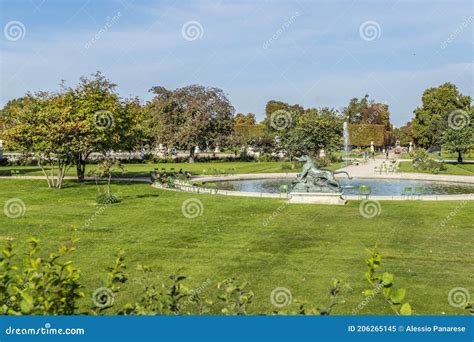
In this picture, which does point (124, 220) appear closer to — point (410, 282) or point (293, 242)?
point (293, 242)

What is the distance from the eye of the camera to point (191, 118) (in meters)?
69.5

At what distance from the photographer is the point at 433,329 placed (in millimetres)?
5316

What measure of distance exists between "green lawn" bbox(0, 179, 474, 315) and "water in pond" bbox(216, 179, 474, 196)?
27.8 ft

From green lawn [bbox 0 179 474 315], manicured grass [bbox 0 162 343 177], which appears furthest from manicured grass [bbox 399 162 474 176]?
green lawn [bbox 0 179 474 315]

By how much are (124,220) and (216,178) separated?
899 inches

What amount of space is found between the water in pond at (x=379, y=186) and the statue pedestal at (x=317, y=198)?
6708mm

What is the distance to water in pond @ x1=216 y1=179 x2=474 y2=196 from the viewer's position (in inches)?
1388

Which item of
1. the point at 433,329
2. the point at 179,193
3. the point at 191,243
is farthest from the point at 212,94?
the point at 433,329

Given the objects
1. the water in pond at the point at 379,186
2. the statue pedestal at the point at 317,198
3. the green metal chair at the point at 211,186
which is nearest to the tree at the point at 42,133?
the green metal chair at the point at 211,186

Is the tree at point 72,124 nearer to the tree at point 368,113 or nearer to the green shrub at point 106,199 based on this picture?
the green shrub at point 106,199

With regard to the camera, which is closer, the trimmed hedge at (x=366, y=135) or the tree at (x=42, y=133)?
the tree at (x=42, y=133)

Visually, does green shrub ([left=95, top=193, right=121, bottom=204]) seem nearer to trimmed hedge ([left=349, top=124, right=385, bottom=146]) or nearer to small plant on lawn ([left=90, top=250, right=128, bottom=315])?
small plant on lawn ([left=90, top=250, right=128, bottom=315])

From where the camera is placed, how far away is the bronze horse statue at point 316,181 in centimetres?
2702

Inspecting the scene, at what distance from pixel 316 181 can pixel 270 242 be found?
10.1 meters
